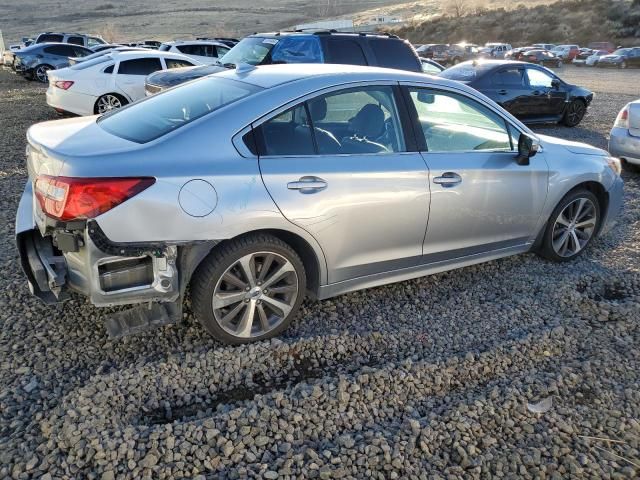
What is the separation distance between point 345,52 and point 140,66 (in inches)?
212

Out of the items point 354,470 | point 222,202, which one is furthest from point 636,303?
point 222,202

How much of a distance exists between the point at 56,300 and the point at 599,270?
13.9 feet

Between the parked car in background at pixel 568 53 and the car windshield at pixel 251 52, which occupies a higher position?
the car windshield at pixel 251 52

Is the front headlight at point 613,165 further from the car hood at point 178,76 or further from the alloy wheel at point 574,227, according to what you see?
the car hood at point 178,76

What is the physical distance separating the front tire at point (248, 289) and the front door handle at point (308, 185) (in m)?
0.33

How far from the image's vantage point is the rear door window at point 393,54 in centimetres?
987

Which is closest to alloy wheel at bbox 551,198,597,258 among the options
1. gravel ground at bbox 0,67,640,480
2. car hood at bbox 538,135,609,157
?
car hood at bbox 538,135,609,157

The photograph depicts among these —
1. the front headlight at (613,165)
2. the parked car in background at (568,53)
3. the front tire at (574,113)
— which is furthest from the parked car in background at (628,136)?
the parked car in background at (568,53)

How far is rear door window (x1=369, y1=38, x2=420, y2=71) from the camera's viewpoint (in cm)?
987

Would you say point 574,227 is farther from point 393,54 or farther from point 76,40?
point 76,40

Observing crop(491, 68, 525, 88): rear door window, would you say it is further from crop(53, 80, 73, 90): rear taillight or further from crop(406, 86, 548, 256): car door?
crop(53, 80, 73, 90): rear taillight

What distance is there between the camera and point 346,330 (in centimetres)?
380

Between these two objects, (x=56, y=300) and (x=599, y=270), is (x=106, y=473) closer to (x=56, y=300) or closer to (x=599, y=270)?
(x=56, y=300)

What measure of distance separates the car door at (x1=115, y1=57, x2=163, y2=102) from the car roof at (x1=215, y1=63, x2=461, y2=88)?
8.90 m
